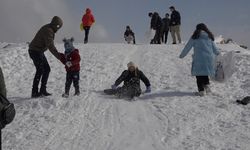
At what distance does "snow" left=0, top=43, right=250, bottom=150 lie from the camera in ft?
30.5

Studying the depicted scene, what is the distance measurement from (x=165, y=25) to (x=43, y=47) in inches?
574

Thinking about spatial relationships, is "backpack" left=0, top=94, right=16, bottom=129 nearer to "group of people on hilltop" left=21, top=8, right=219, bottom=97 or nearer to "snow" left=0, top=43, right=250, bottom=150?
"snow" left=0, top=43, right=250, bottom=150

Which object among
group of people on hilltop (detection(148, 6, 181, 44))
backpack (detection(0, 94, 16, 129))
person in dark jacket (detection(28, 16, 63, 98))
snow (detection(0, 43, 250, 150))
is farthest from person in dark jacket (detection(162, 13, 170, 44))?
backpack (detection(0, 94, 16, 129))

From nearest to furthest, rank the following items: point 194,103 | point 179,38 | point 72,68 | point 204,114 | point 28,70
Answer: point 204,114 → point 194,103 → point 72,68 → point 28,70 → point 179,38

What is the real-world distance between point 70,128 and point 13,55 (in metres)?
9.17

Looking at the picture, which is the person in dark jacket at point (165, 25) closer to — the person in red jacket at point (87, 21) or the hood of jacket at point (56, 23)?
the person in red jacket at point (87, 21)

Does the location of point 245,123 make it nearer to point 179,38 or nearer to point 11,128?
point 11,128

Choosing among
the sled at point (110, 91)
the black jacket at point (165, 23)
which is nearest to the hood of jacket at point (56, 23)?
the sled at point (110, 91)

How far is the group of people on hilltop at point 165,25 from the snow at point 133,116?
9.33 metres

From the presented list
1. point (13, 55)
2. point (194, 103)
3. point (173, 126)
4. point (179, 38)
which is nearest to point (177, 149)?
point (173, 126)

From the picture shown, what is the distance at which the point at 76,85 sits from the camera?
41.8ft

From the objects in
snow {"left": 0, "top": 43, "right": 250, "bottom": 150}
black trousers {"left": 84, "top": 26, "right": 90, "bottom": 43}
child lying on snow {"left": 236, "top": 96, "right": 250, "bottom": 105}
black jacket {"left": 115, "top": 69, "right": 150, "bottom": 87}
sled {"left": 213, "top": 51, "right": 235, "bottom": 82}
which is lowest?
snow {"left": 0, "top": 43, "right": 250, "bottom": 150}

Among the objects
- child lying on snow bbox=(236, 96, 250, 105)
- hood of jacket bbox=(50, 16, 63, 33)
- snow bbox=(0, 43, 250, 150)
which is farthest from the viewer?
hood of jacket bbox=(50, 16, 63, 33)

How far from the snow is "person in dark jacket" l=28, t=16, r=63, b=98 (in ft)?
1.50
